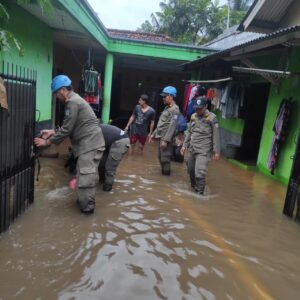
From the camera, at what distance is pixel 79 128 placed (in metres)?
4.91

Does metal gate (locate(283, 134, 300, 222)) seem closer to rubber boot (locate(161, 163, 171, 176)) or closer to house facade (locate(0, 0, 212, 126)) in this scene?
rubber boot (locate(161, 163, 171, 176))

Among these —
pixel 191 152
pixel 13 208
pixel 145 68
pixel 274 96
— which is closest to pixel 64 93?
pixel 13 208

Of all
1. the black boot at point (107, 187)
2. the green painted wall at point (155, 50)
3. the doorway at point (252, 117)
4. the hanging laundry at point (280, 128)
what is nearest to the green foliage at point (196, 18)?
the green painted wall at point (155, 50)

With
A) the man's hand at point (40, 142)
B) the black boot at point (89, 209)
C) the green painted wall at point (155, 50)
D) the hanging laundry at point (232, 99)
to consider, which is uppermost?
the green painted wall at point (155, 50)

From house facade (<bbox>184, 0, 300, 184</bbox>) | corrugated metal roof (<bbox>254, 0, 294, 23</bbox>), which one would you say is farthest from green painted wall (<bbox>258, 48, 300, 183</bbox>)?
corrugated metal roof (<bbox>254, 0, 294, 23</bbox>)

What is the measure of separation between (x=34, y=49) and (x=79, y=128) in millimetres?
4189

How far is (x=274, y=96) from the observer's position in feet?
29.8

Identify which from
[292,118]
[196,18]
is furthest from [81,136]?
[196,18]

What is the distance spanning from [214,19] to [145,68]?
16131mm

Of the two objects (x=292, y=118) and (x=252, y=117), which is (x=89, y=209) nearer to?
(x=292, y=118)

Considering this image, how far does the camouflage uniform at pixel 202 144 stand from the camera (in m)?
6.43

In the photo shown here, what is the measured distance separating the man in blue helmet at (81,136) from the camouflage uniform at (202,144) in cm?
213

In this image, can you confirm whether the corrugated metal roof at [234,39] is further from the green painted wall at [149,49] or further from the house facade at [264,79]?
the house facade at [264,79]

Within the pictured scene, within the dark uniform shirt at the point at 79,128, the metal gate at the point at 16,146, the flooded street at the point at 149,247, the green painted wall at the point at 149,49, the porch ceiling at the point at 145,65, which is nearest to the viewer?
the flooded street at the point at 149,247
